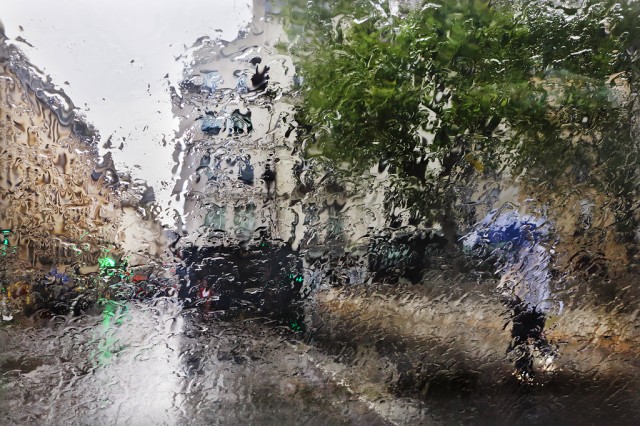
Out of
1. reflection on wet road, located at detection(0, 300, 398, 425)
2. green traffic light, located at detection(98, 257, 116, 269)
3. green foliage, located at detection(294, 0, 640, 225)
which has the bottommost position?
reflection on wet road, located at detection(0, 300, 398, 425)

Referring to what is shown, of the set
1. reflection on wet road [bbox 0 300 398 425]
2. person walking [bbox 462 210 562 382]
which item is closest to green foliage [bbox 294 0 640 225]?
person walking [bbox 462 210 562 382]

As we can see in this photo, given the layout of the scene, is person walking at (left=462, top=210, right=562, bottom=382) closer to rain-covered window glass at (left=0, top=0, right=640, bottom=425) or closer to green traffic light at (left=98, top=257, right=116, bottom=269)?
rain-covered window glass at (left=0, top=0, right=640, bottom=425)

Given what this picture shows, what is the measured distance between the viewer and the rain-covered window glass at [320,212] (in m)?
1.11

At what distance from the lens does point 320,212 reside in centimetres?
125

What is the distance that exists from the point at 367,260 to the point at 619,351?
0.84 metres

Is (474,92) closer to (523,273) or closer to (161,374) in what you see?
(523,273)

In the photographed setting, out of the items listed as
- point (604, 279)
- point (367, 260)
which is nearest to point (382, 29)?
point (367, 260)

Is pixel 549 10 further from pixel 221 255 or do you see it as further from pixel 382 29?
pixel 221 255

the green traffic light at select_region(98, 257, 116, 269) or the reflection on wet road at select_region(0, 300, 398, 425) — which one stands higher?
the green traffic light at select_region(98, 257, 116, 269)

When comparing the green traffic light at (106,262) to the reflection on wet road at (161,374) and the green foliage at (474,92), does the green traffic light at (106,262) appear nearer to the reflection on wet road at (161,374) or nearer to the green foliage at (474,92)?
the reflection on wet road at (161,374)

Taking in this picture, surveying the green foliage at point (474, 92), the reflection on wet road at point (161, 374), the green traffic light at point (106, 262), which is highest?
the green foliage at point (474, 92)

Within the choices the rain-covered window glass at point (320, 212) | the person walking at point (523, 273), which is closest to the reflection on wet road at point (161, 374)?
the rain-covered window glass at point (320, 212)

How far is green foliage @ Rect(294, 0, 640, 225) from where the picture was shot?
1.26 m

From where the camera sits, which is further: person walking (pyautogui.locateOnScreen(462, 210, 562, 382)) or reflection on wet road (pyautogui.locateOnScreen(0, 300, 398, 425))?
person walking (pyautogui.locateOnScreen(462, 210, 562, 382))
